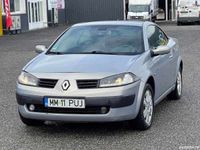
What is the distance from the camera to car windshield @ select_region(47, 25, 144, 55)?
7.39 metres

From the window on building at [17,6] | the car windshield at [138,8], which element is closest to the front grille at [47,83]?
the window on building at [17,6]

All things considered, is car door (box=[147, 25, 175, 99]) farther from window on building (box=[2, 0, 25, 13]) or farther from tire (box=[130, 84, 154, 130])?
window on building (box=[2, 0, 25, 13])

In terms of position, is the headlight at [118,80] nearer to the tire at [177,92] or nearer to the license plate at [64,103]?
the license plate at [64,103]

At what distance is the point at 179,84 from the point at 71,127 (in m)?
2.77

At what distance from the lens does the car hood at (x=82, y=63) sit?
6.59 metres

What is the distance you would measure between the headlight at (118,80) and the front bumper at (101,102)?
6 cm

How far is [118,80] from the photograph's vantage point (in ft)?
21.2

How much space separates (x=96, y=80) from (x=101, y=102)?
0.28m

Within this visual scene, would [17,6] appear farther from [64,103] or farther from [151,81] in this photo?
[64,103]

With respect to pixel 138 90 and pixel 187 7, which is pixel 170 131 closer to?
pixel 138 90

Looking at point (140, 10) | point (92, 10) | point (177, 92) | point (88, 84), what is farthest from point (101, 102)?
point (92, 10)

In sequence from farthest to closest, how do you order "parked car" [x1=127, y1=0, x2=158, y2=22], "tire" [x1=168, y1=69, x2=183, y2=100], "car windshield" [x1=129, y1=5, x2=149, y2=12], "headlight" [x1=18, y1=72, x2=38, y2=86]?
1. "car windshield" [x1=129, y1=5, x2=149, y2=12]
2. "parked car" [x1=127, y1=0, x2=158, y2=22]
3. "tire" [x1=168, y1=69, x2=183, y2=100]
4. "headlight" [x1=18, y1=72, x2=38, y2=86]

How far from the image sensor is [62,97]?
20.9 feet

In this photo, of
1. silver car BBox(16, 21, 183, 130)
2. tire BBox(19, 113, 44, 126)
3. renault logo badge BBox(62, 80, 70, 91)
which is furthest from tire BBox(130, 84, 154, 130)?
tire BBox(19, 113, 44, 126)
